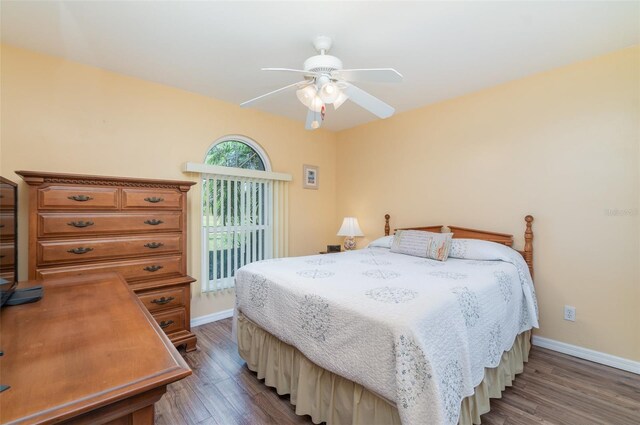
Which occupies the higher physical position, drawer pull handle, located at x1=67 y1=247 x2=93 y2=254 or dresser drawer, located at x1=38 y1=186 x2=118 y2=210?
dresser drawer, located at x1=38 y1=186 x2=118 y2=210

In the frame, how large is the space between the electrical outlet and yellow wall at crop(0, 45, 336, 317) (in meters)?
3.34

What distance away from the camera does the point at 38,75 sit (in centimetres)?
238

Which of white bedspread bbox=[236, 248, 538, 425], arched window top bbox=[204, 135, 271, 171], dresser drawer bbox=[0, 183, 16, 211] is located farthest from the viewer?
arched window top bbox=[204, 135, 271, 171]

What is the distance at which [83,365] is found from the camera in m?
0.77

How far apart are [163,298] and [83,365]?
5.95 feet

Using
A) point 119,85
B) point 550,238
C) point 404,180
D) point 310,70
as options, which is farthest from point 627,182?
point 119,85

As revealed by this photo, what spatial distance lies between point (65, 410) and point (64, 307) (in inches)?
33.5

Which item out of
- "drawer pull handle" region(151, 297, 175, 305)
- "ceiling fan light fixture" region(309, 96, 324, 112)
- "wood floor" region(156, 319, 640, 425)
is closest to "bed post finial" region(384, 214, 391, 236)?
"wood floor" region(156, 319, 640, 425)

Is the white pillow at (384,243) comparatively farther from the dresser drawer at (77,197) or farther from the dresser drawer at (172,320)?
the dresser drawer at (77,197)

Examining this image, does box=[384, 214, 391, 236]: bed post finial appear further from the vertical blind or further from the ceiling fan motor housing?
the ceiling fan motor housing

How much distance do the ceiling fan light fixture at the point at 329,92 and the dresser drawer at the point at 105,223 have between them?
161 centimetres

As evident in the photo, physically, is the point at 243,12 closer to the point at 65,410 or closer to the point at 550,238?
the point at 65,410

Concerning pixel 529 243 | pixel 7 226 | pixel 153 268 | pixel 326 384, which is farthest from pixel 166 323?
pixel 529 243

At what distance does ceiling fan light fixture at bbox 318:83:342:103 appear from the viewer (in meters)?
1.97
